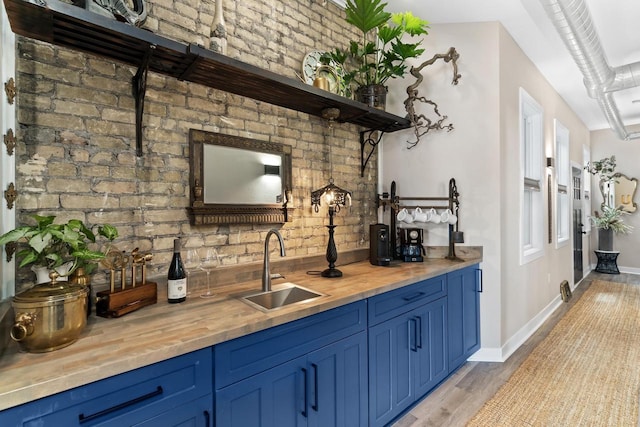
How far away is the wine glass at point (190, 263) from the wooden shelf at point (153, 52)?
0.96 meters

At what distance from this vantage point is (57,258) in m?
1.10

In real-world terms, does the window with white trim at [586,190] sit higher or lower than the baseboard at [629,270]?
higher

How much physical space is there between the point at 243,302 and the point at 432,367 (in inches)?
59.7

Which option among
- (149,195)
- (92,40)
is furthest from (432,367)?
(92,40)

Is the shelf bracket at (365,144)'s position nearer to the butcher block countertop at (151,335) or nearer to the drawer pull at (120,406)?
the butcher block countertop at (151,335)

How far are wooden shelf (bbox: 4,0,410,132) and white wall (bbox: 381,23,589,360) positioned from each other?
106 cm

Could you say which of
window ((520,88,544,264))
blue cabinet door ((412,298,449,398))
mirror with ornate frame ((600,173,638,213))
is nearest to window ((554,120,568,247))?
window ((520,88,544,264))

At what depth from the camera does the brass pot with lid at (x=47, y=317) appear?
92 centimetres

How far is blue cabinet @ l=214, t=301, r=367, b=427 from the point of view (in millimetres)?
1205

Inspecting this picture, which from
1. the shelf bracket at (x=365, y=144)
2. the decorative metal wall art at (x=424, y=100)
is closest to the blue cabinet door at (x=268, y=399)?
the shelf bracket at (x=365, y=144)

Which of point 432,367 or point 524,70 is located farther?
point 524,70

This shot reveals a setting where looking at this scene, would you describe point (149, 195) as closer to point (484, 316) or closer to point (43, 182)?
point (43, 182)

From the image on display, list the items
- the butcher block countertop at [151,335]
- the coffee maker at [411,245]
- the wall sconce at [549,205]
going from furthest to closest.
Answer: the wall sconce at [549,205], the coffee maker at [411,245], the butcher block countertop at [151,335]

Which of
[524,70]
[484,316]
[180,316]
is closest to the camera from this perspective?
[180,316]
